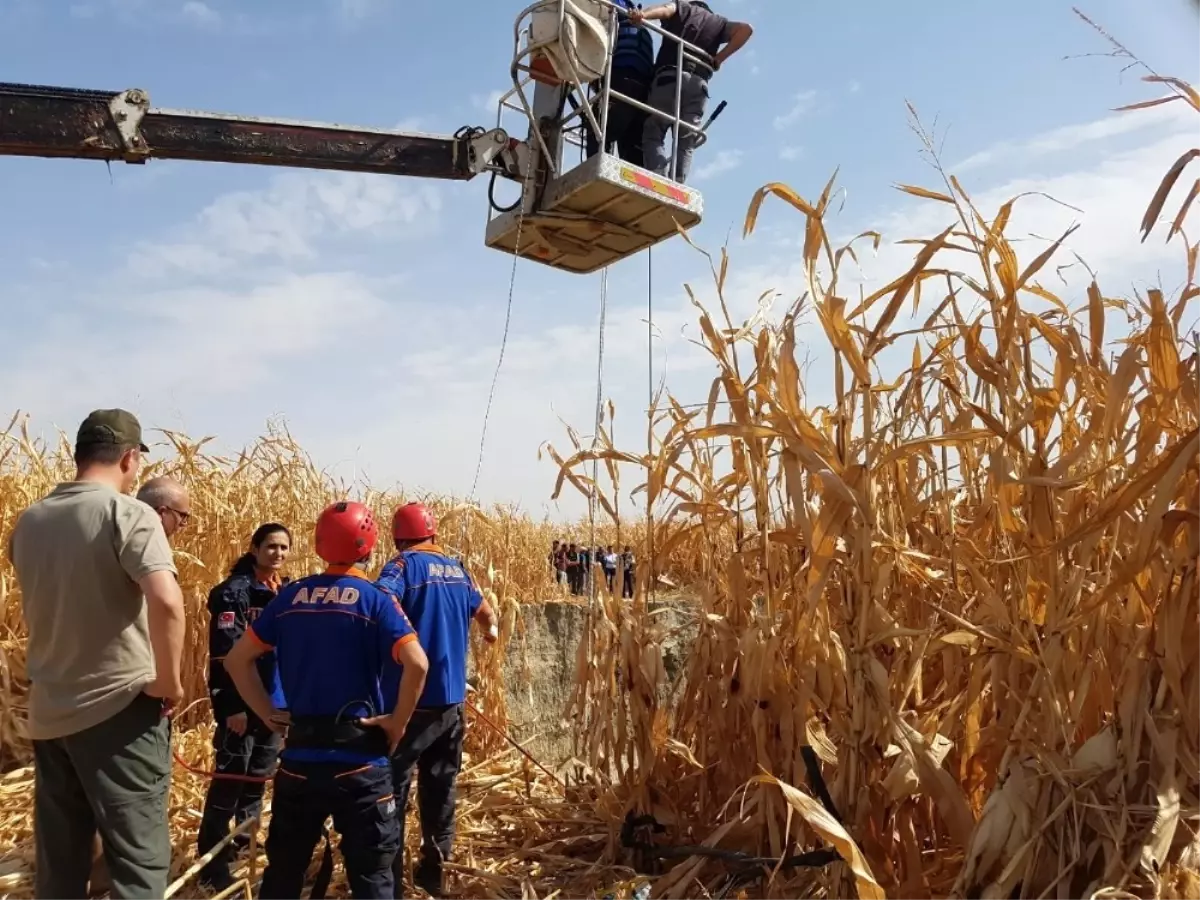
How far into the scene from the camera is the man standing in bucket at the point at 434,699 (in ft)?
12.8

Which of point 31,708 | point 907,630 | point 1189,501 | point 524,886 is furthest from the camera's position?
point 524,886

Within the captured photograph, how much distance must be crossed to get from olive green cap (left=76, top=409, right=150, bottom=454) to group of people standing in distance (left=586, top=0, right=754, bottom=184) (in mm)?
3150

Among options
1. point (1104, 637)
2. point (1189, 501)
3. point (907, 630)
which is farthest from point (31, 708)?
point (1189, 501)

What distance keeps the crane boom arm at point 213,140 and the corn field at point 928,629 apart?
2777 mm

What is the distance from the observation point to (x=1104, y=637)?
243cm

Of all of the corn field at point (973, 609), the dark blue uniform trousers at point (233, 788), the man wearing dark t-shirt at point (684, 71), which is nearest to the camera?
the corn field at point (973, 609)

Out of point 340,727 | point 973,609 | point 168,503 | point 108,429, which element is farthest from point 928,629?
point 168,503

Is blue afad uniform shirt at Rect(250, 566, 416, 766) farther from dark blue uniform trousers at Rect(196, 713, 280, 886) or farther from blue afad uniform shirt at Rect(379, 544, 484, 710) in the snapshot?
dark blue uniform trousers at Rect(196, 713, 280, 886)

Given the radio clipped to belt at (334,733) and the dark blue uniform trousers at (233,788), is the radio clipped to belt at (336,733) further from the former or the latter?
the dark blue uniform trousers at (233,788)

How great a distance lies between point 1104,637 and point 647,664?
1.62 meters

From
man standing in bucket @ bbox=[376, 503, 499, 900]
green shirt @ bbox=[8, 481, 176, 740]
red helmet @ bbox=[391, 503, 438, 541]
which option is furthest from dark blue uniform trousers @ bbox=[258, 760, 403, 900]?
red helmet @ bbox=[391, 503, 438, 541]

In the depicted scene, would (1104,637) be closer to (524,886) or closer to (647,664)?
(647,664)

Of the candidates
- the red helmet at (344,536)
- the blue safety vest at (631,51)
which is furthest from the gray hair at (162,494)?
the blue safety vest at (631,51)

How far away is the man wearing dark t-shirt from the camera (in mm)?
5465
